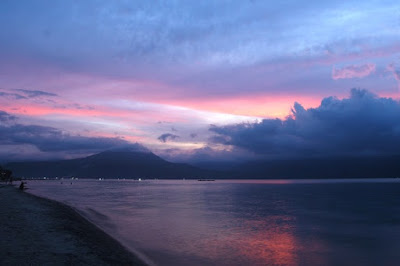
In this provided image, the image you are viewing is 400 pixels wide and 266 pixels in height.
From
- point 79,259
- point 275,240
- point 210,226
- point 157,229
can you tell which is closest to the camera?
point 79,259

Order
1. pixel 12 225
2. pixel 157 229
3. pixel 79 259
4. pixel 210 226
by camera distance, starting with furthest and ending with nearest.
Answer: pixel 210 226
pixel 157 229
pixel 12 225
pixel 79 259

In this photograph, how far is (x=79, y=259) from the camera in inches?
766

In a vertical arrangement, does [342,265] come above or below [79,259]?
below

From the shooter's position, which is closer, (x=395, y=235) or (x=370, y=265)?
(x=370, y=265)

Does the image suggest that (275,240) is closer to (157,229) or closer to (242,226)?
(242,226)

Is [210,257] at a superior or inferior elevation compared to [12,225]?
inferior

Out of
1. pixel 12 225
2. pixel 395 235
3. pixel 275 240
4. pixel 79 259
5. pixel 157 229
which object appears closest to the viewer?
pixel 79 259

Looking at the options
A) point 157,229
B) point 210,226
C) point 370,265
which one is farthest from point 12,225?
point 370,265

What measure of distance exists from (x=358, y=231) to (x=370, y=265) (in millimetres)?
16798

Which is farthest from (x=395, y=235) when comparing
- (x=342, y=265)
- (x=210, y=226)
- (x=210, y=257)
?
(x=210, y=257)

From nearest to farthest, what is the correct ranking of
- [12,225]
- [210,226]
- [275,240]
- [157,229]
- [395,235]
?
[12,225], [275,240], [395,235], [157,229], [210,226]

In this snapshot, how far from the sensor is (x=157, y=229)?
1540 inches

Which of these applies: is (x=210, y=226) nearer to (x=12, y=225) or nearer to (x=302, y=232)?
(x=302, y=232)

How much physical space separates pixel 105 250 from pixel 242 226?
22205 millimetres
